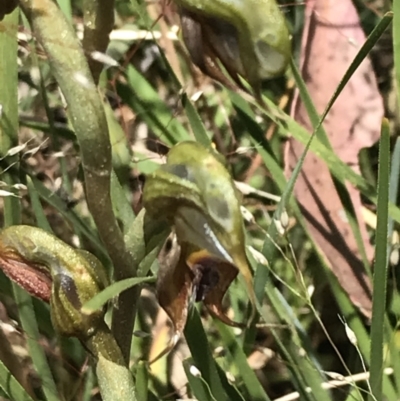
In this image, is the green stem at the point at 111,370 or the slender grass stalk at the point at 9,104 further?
the slender grass stalk at the point at 9,104

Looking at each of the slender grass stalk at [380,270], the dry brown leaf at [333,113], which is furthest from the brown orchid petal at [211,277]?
the dry brown leaf at [333,113]

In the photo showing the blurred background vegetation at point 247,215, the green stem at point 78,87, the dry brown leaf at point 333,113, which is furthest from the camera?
the dry brown leaf at point 333,113

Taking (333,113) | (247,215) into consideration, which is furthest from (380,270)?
(333,113)

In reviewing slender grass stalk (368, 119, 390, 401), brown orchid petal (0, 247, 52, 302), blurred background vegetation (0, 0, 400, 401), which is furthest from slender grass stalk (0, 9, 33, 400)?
slender grass stalk (368, 119, 390, 401)

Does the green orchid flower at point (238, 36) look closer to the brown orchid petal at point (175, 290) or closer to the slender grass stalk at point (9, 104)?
the brown orchid petal at point (175, 290)

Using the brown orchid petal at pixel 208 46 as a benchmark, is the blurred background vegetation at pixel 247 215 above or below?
below

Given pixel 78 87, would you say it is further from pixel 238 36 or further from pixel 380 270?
pixel 380 270
